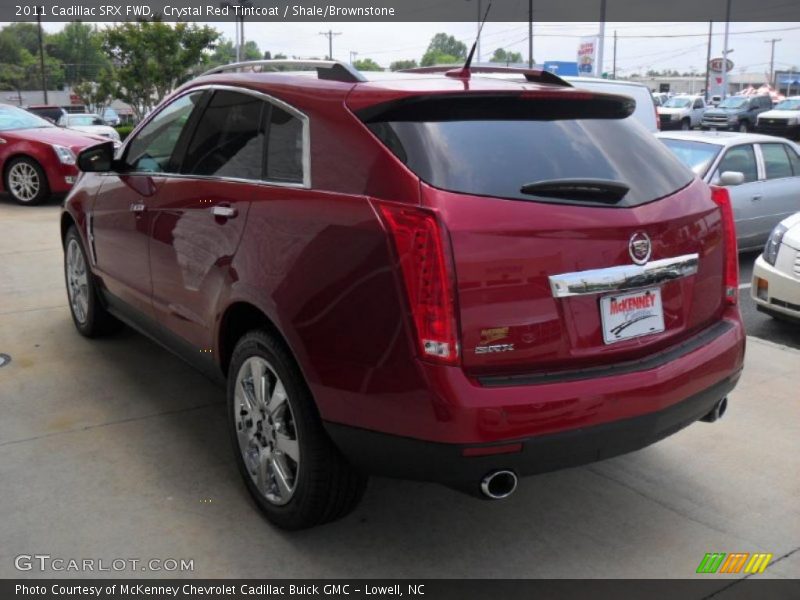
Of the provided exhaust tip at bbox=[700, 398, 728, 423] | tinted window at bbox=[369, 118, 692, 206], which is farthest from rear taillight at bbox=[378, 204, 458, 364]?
exhaust tip at bbox=[700, 398, 728, 423]

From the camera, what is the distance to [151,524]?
10.9 feet

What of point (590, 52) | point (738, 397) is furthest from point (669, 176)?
point (590, 52)

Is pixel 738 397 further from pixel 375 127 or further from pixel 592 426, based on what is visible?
pixel 375 127

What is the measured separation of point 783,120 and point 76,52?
100 meters

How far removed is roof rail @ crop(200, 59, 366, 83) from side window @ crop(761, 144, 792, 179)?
7390 millimetres

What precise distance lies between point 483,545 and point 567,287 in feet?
3.70

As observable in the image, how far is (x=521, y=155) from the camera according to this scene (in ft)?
9.61

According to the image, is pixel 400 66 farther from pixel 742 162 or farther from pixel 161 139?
pixel 161 139

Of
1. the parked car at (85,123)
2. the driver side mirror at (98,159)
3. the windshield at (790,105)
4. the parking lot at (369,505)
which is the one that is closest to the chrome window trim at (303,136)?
the driver side mirror at (98,159)

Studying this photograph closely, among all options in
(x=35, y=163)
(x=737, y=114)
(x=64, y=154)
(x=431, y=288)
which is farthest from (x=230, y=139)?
(x=737, y=114)

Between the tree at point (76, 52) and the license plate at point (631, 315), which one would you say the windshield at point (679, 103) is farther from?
the tree at point (76, 52)

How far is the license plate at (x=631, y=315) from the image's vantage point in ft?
9.32

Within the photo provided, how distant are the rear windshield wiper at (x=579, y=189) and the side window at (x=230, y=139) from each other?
1.18 m

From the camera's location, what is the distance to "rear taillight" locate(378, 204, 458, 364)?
8.54 feet
